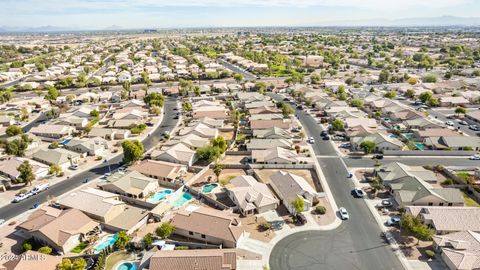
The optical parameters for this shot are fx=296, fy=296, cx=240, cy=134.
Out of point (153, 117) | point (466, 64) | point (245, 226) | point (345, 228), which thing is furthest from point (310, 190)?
point (466, 64)

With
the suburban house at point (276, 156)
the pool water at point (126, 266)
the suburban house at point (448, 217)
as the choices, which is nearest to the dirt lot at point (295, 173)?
the suburban house at point (276, 156)

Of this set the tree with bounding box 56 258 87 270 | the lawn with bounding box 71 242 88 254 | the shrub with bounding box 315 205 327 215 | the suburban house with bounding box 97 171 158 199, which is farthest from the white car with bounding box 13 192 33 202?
the shrub with bounding box 315 205 327 215

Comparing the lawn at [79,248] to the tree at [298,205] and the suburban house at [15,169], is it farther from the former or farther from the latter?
the tree at [298,205]

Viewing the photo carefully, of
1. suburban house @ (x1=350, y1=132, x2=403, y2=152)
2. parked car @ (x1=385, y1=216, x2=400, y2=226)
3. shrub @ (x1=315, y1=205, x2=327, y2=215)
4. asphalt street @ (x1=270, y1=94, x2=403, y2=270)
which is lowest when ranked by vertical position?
asphalt street @ (x1=270, y1=94, x2=403, y2=270)

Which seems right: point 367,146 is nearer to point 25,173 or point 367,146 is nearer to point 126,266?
point 126,266

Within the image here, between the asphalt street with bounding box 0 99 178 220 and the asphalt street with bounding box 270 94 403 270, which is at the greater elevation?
the asphalt street with bounding box 0 99 178 220

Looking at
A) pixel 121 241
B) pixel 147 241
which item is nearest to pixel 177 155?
pixel 147 241

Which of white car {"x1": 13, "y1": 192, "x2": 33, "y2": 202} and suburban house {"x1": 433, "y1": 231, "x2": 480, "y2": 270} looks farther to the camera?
white car {"x1": 13, "y1": 192, "x2": 33, "y2": 202}

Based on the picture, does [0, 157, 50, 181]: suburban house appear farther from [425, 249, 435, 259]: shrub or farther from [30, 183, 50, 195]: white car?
[425, 249, 435, 259]: shrub

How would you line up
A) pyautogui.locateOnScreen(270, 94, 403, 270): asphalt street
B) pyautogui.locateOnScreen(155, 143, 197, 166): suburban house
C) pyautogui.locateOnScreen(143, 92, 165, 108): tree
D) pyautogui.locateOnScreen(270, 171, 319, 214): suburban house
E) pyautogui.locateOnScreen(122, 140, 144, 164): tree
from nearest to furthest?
1. pyautogui.locateOnScreen(270, 94, 403, 270): asphalt street
2. pyautogui.locateOnScreen(270, 171, 319, 214): suburban house
3. pyautogui.locateOnScreen(122, 140, 144, 164): tree
4. pyautogui.locateOnScreen(155, 143, 197, 166): suburban house
5. pyautogui.locateOnScreen(143, 92, 165, 108): tree
